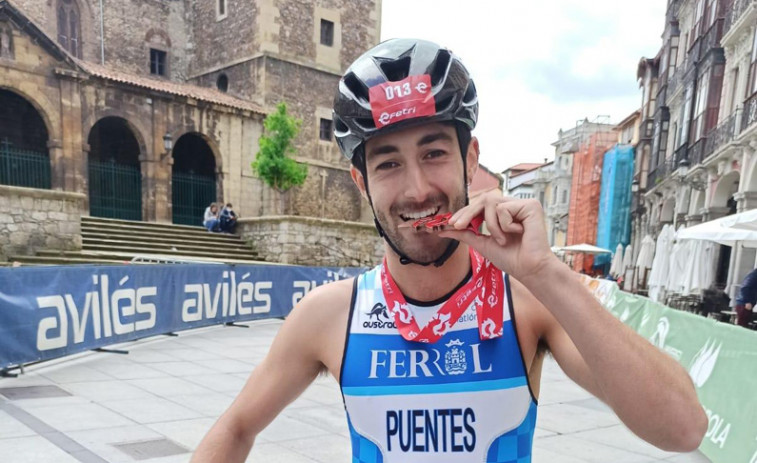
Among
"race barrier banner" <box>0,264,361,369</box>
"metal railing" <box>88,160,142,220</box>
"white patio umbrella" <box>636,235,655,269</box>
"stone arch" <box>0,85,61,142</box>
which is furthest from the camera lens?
"metal railing" <box>88,160,142,220</box>

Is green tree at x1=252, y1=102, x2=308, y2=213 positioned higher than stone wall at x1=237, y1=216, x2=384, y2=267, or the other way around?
green tree at x1=252, y1=102, x2=308, y2=213

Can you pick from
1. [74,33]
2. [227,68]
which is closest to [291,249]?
[227,68]

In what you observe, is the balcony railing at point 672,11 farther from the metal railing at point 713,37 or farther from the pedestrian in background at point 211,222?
the pedestrian in background at point 211,222

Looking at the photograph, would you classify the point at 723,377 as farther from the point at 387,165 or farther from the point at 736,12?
the point at 736,12

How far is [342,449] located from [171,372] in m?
3.64

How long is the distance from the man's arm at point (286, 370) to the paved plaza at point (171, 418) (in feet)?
9.80

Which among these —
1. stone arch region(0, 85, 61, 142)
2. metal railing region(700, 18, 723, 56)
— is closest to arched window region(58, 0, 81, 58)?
stone arch region(0, 85, 61, 142)

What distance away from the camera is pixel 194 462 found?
62.3 inches

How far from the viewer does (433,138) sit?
1572mm

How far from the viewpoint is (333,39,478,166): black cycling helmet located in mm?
1543

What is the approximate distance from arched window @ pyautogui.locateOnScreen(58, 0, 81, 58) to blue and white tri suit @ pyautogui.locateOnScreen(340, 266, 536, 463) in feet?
107

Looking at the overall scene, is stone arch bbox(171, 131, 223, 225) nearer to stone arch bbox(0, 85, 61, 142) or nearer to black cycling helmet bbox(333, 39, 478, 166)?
stone arch bbox(0, 85, 61, 142)

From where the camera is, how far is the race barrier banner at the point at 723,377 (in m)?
4.28

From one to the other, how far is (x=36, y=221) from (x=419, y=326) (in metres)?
15.5
